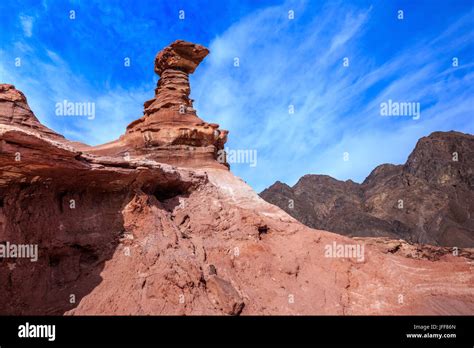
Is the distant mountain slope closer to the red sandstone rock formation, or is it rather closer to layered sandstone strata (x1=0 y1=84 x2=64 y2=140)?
layered sandstone strata (x1=0 y1=84 x2=64 y2=140)

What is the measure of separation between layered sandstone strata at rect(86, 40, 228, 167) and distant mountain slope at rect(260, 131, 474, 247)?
29.3 m

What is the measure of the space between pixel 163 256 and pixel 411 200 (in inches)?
2408

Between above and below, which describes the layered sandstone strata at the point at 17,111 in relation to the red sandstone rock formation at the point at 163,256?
above

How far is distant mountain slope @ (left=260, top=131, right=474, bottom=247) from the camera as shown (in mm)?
52072

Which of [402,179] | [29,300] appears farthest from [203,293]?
[402,179]

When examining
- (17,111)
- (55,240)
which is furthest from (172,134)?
(55,240)

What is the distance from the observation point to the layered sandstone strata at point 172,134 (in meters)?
17.9

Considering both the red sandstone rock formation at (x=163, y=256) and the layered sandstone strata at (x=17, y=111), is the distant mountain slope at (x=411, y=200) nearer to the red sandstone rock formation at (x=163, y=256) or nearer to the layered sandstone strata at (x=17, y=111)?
the layered sandstone strata at (x=17, y=111)

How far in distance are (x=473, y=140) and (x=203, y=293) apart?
73056mm

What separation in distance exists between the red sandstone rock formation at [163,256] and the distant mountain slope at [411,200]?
35.5 m

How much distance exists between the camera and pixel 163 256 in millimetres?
8867

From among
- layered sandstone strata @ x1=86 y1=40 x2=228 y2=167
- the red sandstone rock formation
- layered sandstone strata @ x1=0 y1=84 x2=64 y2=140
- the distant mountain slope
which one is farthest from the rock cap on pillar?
the distant mountain slope

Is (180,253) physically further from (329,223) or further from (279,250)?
(329,223)

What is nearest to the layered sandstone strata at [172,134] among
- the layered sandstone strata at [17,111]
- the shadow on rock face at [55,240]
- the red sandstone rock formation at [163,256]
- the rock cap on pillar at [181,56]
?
the rock cap on pillar at [181,56]
